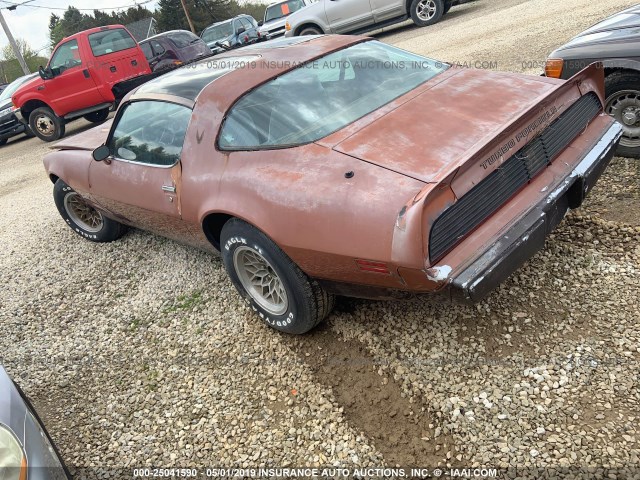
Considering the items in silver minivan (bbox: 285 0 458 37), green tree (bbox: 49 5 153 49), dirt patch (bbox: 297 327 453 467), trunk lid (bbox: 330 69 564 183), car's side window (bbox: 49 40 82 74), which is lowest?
dirt patch (bbox: 297 327 453 467)

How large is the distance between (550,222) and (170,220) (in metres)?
2.31

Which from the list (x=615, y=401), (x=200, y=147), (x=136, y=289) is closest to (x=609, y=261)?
(x=615, y=401)

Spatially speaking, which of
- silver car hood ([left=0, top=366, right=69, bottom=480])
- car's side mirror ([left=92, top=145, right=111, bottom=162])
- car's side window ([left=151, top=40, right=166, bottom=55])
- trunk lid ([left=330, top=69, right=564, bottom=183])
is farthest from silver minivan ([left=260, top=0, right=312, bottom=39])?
silver car hood ([left=0, top=366, right=69, bottom=480])

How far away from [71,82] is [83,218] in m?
6.24

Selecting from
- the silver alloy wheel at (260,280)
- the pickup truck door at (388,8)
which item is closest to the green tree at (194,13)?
the pickup truck door at (388,8)

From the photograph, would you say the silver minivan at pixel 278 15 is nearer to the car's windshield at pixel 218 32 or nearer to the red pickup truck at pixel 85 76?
the car's windshield at pixel 218 32

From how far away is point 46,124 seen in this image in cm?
1021

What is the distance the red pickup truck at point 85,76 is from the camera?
376 inches

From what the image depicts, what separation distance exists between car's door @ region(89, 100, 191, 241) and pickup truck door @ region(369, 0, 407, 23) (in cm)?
1017

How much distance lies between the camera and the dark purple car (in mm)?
11252

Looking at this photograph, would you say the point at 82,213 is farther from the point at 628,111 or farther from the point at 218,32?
the point at 218,32

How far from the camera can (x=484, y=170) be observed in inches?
85.3

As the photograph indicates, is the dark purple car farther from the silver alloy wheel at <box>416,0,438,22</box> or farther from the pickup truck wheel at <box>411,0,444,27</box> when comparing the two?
the silver alloy wheel at <box>416,0,438,22</box>

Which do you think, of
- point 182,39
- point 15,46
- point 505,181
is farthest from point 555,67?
point 15,46
